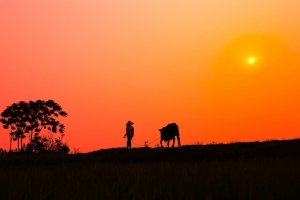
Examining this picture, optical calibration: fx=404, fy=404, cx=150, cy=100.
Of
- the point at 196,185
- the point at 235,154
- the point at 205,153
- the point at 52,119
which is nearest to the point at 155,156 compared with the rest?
the point at 205,153

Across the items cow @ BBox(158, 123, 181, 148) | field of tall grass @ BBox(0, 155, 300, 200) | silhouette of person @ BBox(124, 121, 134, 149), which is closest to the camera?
field of tall grass @ BBox(0, 155, 300, 200)

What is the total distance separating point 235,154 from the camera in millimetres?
16734

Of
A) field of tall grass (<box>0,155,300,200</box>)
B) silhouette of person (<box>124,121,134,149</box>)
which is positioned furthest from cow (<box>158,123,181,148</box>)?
field of tall grass (<box>0,155,300,200</box>)

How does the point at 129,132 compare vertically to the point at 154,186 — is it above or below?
above

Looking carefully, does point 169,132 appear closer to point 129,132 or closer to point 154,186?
point 129,132

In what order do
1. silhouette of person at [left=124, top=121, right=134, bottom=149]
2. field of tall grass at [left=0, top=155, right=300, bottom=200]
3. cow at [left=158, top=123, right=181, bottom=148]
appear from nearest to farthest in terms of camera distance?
field of tall grass at [left=0, top=155, right=300, bottom=200] → cow at [left=158, top=123, right=181, bottom=148] → silhouette of person at [left=124, top=121, right=134, bottom=149]

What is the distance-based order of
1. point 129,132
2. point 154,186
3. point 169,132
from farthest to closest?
point 129,132, point 169,132, point 154,186

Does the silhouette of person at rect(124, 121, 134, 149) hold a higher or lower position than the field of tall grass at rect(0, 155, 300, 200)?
higher

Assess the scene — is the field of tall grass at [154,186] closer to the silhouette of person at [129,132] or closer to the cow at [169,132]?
the cow at [169,132]

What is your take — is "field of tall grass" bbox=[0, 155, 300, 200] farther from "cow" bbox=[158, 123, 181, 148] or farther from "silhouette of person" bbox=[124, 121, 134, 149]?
"silhouette of person" bbox=[124, 121, 134, 149]

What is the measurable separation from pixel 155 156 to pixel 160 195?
47.3 ft

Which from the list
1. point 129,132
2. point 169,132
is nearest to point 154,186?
point 169,132

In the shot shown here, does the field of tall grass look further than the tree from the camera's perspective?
No

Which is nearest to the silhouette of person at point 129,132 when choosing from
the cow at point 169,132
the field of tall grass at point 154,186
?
the cow at point 169,132
